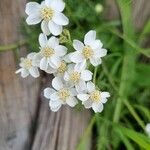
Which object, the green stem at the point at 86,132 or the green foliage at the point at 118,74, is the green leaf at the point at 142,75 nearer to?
the green foliage at the point at 118,74

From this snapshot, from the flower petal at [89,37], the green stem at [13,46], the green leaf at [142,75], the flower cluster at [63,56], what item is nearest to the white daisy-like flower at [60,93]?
the flower cluster at [63,56]

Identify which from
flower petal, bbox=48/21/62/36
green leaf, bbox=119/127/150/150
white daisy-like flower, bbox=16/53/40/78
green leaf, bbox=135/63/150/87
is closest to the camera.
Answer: flower petal, bbox=48/21/62/36

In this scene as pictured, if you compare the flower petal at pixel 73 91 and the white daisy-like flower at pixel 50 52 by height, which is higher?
the white daisy-like flower at pixel 50 52

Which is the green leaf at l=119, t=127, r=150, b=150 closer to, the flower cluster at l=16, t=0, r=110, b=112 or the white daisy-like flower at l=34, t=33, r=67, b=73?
the flower cluster at l=16, t=0, r=110, b=112

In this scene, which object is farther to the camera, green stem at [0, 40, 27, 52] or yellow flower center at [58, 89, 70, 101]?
green stem at [0, 40, 27, 52]

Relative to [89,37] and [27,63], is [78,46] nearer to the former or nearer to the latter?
[89,37]

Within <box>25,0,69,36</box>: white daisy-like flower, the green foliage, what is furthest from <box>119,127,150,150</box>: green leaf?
<box>25,0,69,36</box>: white daisy-like flower

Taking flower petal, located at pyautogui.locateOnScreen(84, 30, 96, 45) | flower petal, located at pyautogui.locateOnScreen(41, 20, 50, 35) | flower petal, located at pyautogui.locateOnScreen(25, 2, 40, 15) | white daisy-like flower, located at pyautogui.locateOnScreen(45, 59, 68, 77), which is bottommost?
white daisy-like flower, located at pyautogui.locateOnScreen(45, 59, 68, 77)

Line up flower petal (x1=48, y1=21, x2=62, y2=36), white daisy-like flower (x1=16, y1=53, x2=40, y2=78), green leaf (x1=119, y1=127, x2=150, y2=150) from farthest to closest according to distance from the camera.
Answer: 1. green leaf (x1=119, y1=127, x2=150, y2=150)
2. white daisy-like flower (x1=16, y1=53, x2=40, y2=78)
3. flower petal (x1=48, y1=21, x2=62, y2=36)
